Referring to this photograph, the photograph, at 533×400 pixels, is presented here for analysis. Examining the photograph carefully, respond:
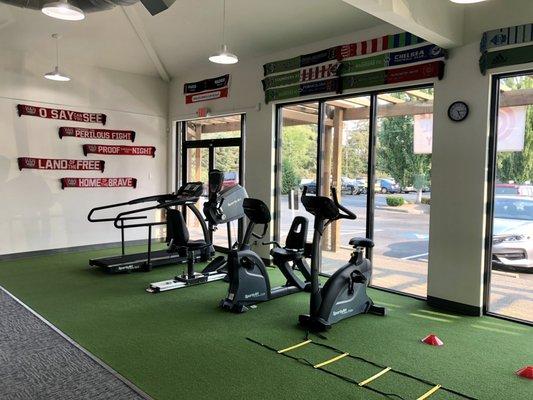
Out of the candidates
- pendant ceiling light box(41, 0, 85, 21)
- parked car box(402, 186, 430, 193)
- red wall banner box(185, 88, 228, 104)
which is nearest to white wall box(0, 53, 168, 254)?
Result: red wall banner box(185, 88, 228, 104)

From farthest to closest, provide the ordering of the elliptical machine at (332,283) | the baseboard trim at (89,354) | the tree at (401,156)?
the tree at (401,156) < the elliptical machine at (332,283) < the baseboard trim at (89,354)

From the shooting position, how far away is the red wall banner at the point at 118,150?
26.6ft

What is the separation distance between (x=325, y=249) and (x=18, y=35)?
19.4 feet

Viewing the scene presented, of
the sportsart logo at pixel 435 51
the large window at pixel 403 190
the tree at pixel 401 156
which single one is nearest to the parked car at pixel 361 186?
the large window at pixel 403 190

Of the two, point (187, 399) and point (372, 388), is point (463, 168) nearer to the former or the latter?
point (372, 388)

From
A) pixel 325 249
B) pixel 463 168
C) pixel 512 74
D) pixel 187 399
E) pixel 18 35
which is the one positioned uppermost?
pixel 18 35

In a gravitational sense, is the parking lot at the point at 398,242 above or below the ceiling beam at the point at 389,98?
below

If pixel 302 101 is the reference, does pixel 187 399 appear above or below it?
below

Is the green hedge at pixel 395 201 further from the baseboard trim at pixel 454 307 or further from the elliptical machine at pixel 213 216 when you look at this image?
the elliptical machine at pixel 213 216

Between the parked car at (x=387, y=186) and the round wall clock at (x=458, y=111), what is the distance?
3.69 ft

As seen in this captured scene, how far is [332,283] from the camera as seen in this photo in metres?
4.33

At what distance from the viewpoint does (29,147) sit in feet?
24.4

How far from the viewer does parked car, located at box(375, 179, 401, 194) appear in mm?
5711

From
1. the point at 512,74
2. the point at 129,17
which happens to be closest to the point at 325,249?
the point at 512,74
